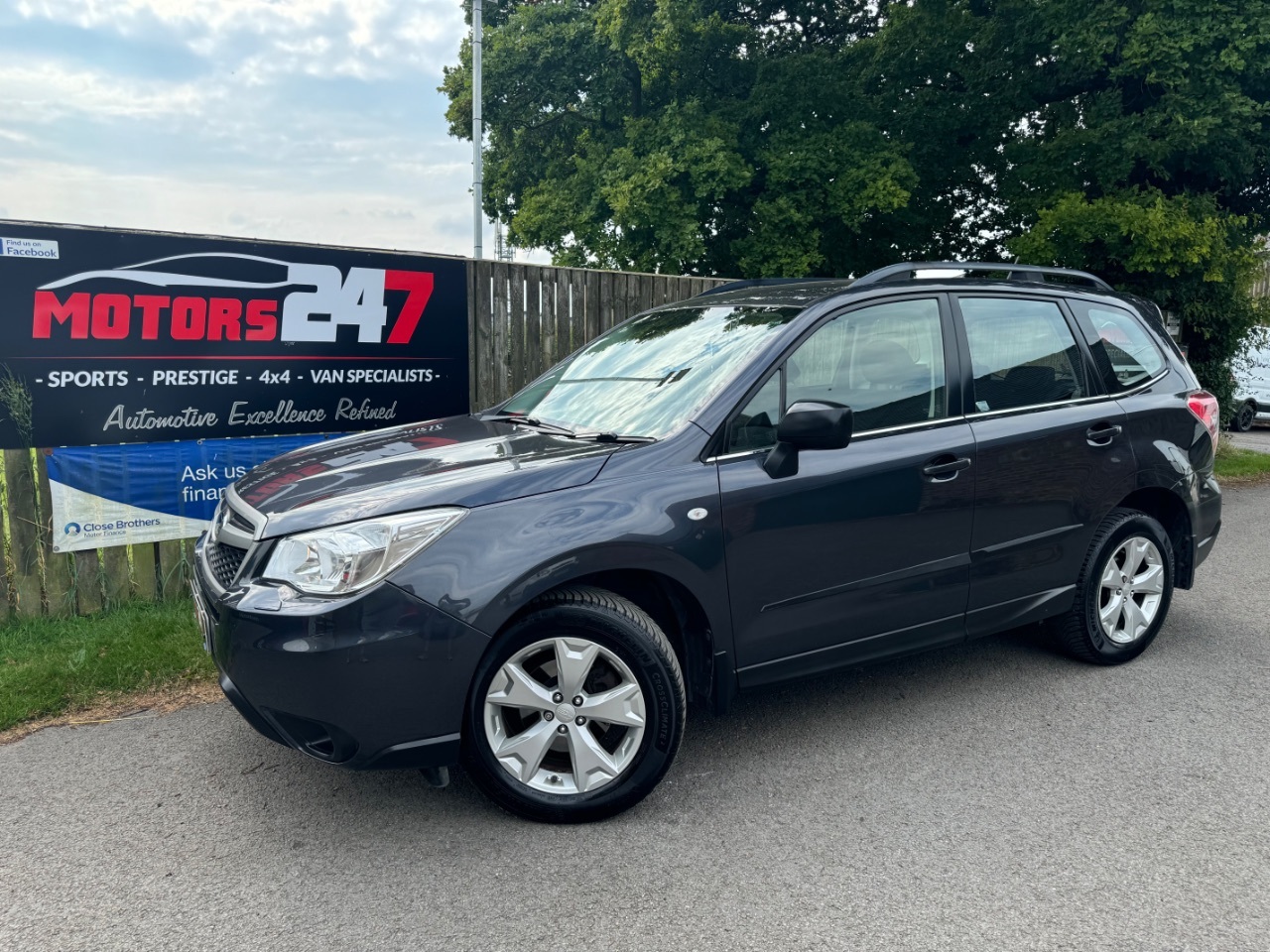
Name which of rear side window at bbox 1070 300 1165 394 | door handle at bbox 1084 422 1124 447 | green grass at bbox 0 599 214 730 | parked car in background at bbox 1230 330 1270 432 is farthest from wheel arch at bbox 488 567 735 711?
parked car in background at bbox 1230 330 1270 432

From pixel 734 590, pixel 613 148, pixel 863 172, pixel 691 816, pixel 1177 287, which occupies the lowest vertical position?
pixel 691 816

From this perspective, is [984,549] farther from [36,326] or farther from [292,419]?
[36,326]

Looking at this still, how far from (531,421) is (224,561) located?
140 cm

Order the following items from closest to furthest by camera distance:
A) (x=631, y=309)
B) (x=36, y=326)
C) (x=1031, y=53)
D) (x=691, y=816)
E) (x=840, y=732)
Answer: (x=691, y=816) → (x=840, y=732) → (x=36, y=326) → (x=631, y=309) → (x=1031, y=53)

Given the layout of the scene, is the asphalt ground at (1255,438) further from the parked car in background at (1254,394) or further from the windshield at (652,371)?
the windshield at (652,371)

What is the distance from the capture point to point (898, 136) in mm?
18797

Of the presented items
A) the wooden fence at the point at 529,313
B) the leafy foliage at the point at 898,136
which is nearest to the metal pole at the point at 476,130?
the leafy foliage at the point at 898,136

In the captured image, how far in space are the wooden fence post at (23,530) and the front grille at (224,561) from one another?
2465 millimetres

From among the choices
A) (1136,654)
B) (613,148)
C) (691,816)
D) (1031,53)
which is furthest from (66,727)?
(613,148)

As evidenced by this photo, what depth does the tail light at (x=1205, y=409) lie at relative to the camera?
16.3ft

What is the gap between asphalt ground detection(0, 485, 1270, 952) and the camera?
2.67 m

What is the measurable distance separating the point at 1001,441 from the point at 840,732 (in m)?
1.39

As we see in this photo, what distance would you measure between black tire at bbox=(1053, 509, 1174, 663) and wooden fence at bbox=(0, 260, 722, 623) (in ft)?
13.7

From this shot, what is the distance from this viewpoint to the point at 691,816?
328 cm
